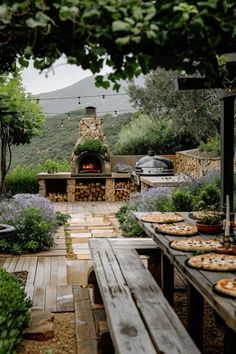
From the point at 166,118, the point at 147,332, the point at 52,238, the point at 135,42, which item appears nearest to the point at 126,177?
the point at 166,118

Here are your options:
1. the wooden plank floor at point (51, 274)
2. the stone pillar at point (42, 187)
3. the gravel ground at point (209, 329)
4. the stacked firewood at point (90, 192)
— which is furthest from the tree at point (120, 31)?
the stacked firewood at point (90, 192)

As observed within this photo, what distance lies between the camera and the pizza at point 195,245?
12.2 ft

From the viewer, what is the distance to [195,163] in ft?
41.0

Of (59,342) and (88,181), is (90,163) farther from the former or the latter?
(59,342)

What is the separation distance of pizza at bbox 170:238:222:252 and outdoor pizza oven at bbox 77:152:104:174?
9.79 m

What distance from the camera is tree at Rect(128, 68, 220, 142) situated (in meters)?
13.6

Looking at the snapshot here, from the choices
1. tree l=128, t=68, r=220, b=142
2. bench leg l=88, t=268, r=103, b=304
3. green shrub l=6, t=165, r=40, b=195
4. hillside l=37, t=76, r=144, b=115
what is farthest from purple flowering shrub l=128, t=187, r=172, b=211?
hillside l=37, t=76, r=144, b=115

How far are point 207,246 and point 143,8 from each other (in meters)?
2.18

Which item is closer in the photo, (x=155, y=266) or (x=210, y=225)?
(x=210, y=225)

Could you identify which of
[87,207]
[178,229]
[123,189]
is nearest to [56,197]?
[87,207]

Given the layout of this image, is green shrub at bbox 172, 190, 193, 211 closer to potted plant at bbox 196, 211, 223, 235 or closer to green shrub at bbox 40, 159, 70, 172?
potted plant at bbox 196, 211, 223, 235

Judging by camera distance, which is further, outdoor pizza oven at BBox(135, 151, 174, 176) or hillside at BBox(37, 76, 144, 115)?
hillside at BBox(37, 76, 144, 115)

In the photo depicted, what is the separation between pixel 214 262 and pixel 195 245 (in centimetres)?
51

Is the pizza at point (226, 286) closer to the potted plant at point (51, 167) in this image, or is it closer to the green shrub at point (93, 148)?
the green shrub at point (93, 148)
